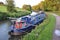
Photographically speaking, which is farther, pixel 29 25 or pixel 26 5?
pixel 26 5

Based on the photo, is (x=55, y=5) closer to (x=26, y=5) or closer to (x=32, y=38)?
(x=26, y=5)

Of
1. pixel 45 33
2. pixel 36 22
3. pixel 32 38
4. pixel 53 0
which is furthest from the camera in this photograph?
pixel 53 0

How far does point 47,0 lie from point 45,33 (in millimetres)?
32416

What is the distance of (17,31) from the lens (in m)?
18.2

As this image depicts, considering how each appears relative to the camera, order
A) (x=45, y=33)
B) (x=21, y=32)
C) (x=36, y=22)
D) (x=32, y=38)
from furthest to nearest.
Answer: (x=36, y=22)
(x=21, y=32)
(x=45, y=33)
(x=32, y=38)

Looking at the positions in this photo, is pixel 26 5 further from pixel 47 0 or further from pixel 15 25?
pixel 15 25

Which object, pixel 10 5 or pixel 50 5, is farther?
pixel 50 5

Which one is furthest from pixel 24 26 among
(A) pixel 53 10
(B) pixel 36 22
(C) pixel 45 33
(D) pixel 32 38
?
(A) pixel 53 10

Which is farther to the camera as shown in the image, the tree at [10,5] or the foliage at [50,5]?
the foliage at [50,5]

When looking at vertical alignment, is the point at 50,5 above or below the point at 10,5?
below

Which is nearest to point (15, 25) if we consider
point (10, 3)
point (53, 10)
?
point (10, 3)

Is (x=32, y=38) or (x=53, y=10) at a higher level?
(x=32, y=38)

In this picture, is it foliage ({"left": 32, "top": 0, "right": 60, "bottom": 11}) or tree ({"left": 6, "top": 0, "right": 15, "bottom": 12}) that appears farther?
foliage ({"left": 32, "top": 0, "right": 60, "bottom": 11})

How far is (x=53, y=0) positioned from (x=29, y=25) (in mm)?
26657
